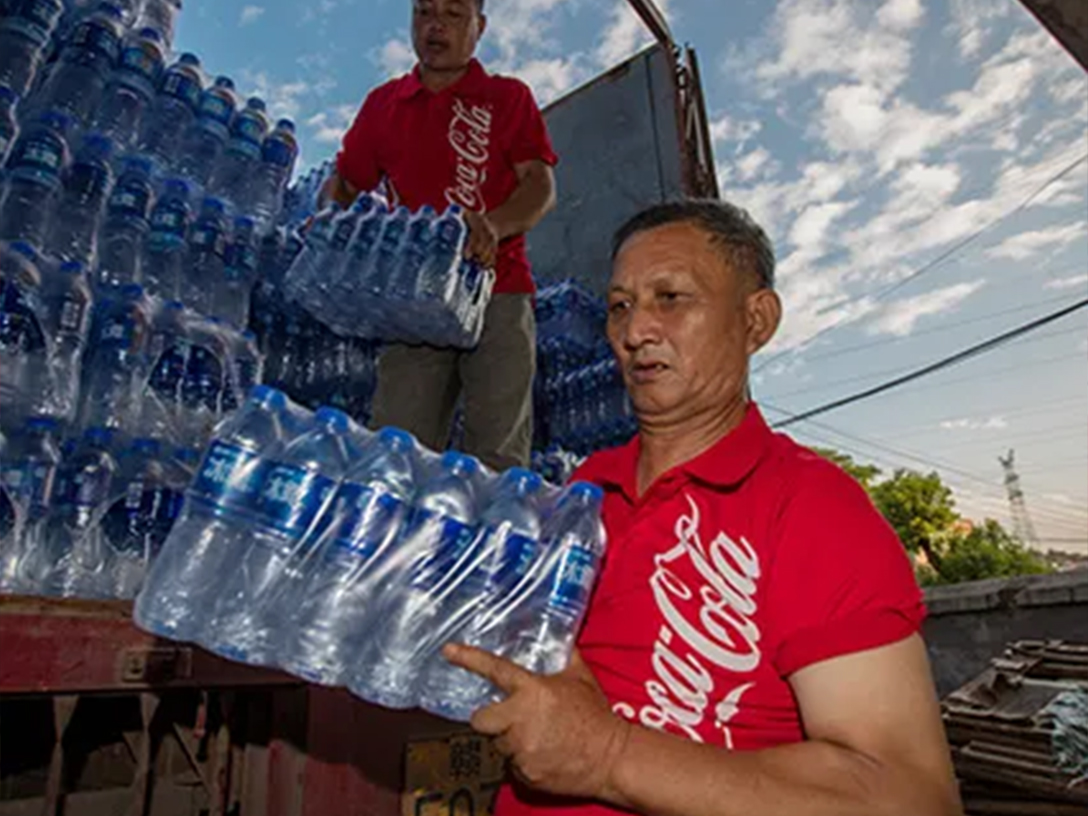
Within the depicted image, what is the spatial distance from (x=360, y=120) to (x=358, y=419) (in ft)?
6.61

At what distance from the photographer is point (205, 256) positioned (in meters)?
4.34

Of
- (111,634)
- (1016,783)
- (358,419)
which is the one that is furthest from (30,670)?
(1016,783)

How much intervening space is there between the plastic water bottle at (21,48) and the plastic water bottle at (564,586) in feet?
Result: 11.3

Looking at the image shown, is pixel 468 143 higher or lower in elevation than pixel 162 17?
lower

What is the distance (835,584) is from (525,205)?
2.94 meters

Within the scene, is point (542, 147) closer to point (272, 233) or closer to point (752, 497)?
point (272, 233)

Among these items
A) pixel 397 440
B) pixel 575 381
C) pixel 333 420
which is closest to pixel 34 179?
pixel 333 420

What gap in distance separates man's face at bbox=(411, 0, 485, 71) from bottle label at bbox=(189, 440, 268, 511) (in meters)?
3.05

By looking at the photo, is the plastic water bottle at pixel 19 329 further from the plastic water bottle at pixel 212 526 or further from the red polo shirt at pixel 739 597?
the red polo shirt at pixel 739 597

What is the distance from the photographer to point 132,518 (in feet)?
11.2

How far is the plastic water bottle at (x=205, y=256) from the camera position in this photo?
4.29 metres

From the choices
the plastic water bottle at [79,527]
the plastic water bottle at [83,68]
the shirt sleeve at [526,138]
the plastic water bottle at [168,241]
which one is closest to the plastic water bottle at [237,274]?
the plastic water bottle at [168,241]

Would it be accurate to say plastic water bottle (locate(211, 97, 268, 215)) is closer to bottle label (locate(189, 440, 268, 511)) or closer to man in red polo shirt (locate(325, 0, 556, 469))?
man in red polo shirt (locate(325, 0, 556, 469))

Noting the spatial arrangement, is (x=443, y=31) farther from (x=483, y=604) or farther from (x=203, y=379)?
(x=483, y=604)
